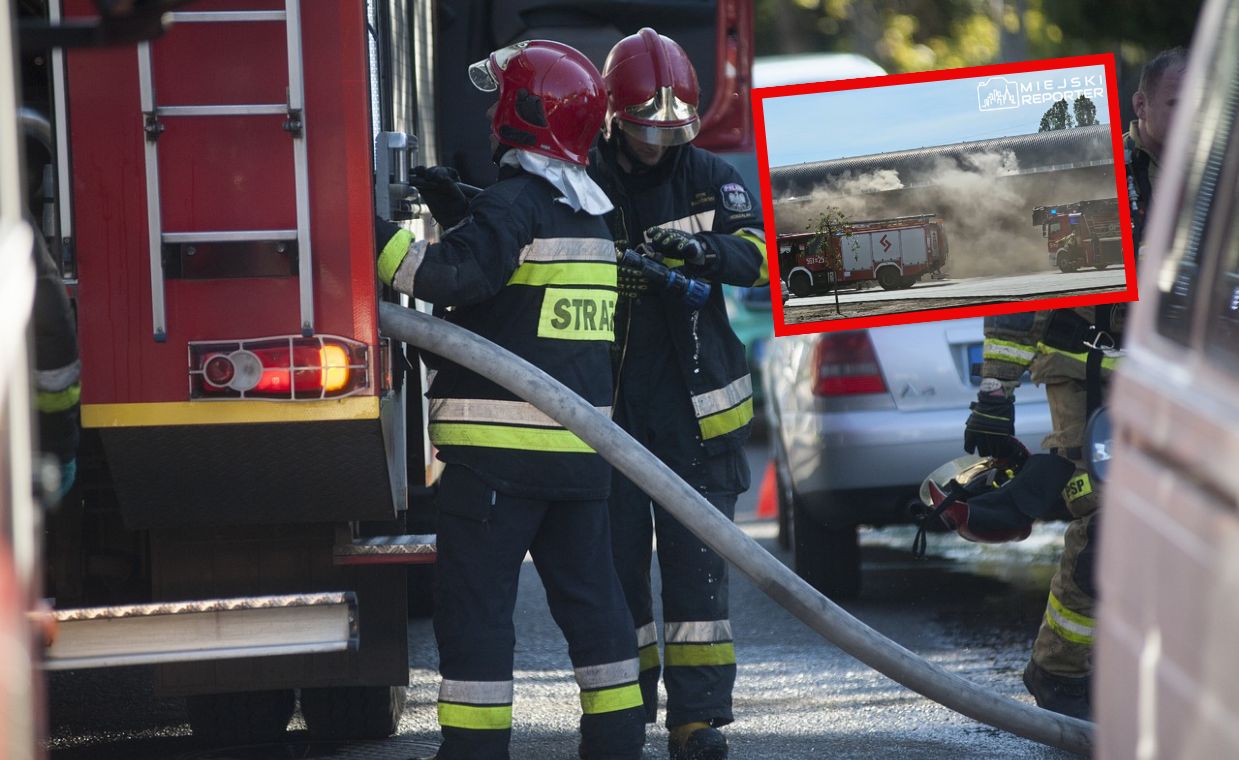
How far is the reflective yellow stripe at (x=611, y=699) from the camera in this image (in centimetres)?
444

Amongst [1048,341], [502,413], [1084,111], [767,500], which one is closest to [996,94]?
[1084,111]

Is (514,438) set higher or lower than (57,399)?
lower

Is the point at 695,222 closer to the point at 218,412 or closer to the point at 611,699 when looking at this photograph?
the point at 611,699

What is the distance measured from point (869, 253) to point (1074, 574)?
1089 millimetres

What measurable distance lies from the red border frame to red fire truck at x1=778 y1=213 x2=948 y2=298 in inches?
2.8

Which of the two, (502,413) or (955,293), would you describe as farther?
(955,293)

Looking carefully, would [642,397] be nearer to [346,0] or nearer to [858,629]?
[858,629]

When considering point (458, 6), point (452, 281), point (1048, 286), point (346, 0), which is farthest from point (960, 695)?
point (458, 6)

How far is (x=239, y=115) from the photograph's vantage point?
3797mm

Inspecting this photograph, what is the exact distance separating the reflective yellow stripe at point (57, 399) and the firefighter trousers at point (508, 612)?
3.58ft

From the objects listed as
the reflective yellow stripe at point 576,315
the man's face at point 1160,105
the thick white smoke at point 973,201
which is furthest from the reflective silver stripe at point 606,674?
the man's face at point 1160,105

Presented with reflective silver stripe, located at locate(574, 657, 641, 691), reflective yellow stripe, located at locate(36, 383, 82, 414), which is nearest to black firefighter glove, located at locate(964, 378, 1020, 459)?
reflective silver stripe, located at locate(574, 657, 641, 691)

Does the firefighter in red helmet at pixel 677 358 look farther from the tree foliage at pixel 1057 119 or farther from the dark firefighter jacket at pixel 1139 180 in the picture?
the dark firefighter jacket at pixel 1139 180

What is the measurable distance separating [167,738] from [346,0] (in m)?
2.53
